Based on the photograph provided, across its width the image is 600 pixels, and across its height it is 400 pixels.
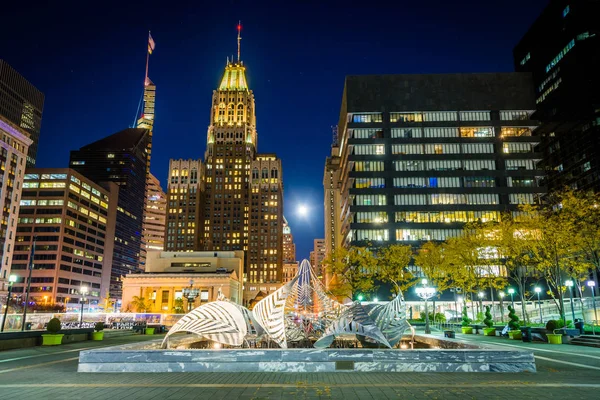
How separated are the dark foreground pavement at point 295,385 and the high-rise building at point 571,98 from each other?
320 feet

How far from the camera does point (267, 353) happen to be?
57.2 feet

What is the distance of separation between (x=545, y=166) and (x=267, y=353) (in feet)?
369

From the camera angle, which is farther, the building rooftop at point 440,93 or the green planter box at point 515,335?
the building rooftop at point 440,93

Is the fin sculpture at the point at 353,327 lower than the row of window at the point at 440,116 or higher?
lower

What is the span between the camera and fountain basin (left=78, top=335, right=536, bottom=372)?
1723cm

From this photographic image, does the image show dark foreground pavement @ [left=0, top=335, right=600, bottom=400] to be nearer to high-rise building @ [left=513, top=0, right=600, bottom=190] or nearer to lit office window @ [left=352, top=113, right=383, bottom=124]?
lit office window @ [left=352, top=113, right=383, bottom=124]

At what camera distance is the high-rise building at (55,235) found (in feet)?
514

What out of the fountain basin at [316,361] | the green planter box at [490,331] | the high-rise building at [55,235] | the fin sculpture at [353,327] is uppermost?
the high-rise building at [55,235]

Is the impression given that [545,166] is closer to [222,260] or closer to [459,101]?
[459,101]

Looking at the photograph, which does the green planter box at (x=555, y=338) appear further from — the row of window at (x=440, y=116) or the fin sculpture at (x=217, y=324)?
the row of window at (x=440, y=116)

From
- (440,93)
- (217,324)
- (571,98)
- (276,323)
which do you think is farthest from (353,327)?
(571,98)

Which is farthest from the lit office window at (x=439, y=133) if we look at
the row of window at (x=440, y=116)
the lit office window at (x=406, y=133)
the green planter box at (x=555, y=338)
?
the green planter box at (x=555, y=338)

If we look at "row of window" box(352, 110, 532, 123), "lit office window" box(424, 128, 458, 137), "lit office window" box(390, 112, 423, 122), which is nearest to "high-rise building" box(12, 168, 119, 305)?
"row of window" box(352, 110, 532, 123)

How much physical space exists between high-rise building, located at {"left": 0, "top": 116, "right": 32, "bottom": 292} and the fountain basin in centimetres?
12693
